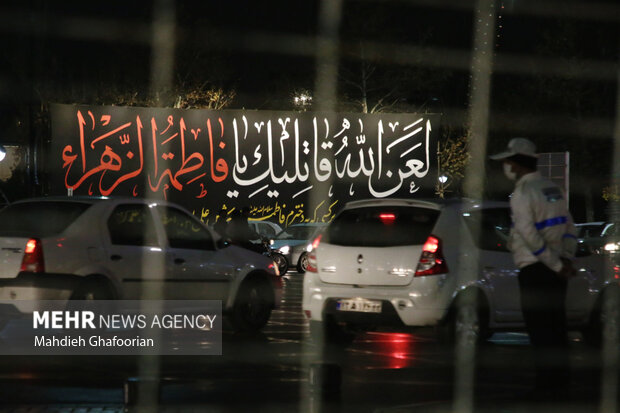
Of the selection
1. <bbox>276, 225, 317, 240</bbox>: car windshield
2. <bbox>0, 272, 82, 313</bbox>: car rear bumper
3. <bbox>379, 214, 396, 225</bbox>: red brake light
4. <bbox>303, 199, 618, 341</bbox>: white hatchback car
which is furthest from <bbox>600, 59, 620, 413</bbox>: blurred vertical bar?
<bbox>276, 225, 317, 240</bbox>: car windshield

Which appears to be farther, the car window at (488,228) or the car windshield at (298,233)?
the car windshield at (298,233)

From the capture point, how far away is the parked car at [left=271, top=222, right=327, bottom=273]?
30.1 m

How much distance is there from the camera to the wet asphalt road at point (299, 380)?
7273mm

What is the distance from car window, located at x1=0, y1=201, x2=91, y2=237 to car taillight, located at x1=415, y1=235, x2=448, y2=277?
3.50 meters

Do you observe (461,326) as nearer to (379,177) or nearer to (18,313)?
(18,313)

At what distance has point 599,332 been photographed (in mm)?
12102

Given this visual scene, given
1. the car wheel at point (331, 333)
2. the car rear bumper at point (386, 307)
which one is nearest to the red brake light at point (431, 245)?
the car rear bumper at point (386, 307)

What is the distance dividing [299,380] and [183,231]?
3.97 metres

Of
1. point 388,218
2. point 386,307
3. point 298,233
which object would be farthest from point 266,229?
point 386,307

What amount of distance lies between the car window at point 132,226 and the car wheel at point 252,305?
145 cm

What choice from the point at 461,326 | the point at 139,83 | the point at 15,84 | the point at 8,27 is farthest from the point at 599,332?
the point at 15,84

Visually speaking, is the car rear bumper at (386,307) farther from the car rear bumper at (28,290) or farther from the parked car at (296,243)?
the parked car at (296,243)

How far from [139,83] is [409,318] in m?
40.7

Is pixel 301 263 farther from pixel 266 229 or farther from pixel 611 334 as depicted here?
pixel 611 334
